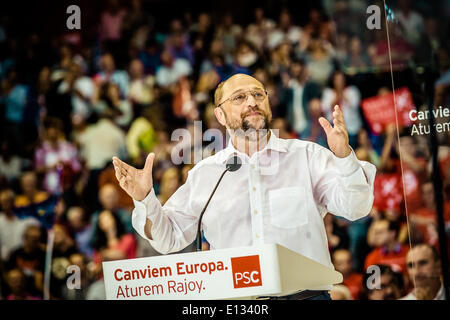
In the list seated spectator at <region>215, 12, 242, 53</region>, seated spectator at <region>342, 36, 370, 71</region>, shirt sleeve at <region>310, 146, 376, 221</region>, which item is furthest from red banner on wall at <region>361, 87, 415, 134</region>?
seated spectator at <region>215, 12, 242, 53</region>

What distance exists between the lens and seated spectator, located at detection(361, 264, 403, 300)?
3.27 meters

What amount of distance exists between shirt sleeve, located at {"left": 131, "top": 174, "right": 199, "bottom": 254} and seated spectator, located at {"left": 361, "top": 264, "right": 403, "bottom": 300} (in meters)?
1.05

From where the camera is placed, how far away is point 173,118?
3711 millimetres

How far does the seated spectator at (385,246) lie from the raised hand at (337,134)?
967 millimetres

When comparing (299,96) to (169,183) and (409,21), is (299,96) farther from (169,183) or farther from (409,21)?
(169,183)

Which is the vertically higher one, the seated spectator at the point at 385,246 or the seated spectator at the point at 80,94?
the seated spectator at the point at 80,94

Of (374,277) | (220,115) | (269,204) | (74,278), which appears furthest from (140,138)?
(374,277)

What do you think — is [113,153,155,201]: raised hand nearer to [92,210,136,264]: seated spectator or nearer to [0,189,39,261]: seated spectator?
[92,210,136,264]: seated spectator

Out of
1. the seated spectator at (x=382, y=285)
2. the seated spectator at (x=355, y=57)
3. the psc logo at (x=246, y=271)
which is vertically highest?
the seated spectator at (x=355, y=57)

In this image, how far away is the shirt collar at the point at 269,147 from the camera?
2.92 m

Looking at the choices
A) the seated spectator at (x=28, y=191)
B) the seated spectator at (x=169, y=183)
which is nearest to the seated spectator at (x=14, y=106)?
the seated spectator at (x=28, y=191)

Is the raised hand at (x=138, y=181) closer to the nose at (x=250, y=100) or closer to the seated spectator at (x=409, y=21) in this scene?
the nose at (x=250, y=100)

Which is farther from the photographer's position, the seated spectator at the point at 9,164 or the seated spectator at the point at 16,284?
the seated spectator at the point at 9,164
